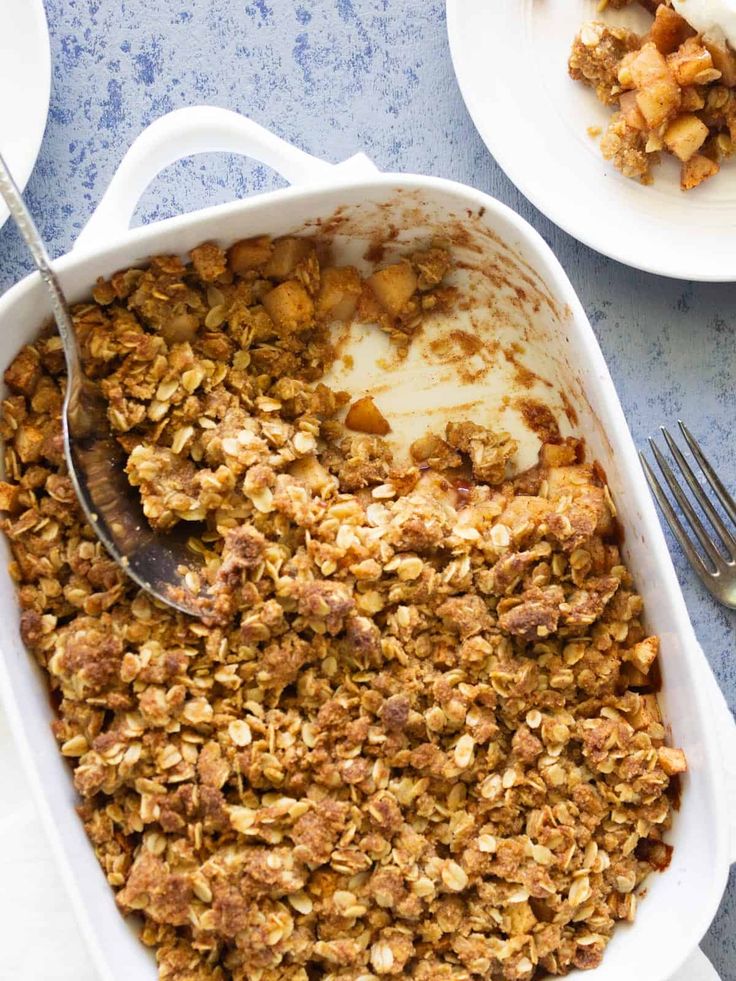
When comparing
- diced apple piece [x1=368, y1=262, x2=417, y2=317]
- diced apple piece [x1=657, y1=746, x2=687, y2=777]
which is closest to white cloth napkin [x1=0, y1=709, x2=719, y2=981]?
diced apple piece [x1=657, y1=746, x2=687, y2=777]

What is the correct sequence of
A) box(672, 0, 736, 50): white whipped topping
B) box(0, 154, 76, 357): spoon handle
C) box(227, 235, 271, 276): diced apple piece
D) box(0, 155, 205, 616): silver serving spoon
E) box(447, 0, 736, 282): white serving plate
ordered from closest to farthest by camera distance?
box(0, 154, 76, 357): spoon handle < box(0, 155, 205, 616): silver serving spoon < box(227, 235, 271, 276): diced apple piece < box(672, 0, 736, 50): white whipped topping < box(447, 0, 736, 282): white serving plate

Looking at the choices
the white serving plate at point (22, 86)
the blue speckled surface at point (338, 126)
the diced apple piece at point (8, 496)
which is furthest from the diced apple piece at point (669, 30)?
the diced apple piece at point (8, 496)

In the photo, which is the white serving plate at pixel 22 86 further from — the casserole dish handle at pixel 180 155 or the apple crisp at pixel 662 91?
the apple crisp at pixel 662 91

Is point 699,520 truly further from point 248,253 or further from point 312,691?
point 248,253

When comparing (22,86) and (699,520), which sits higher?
(22,86)

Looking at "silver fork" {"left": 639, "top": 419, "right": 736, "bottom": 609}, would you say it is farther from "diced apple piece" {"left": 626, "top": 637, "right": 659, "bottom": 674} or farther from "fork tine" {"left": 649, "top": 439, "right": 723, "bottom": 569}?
"diced apple piece" {"left": 626, "top": 637, "right": 659, "bottom": 674}

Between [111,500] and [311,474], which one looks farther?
[311,474]

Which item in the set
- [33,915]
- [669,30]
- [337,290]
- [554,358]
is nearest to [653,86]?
[669,30]
